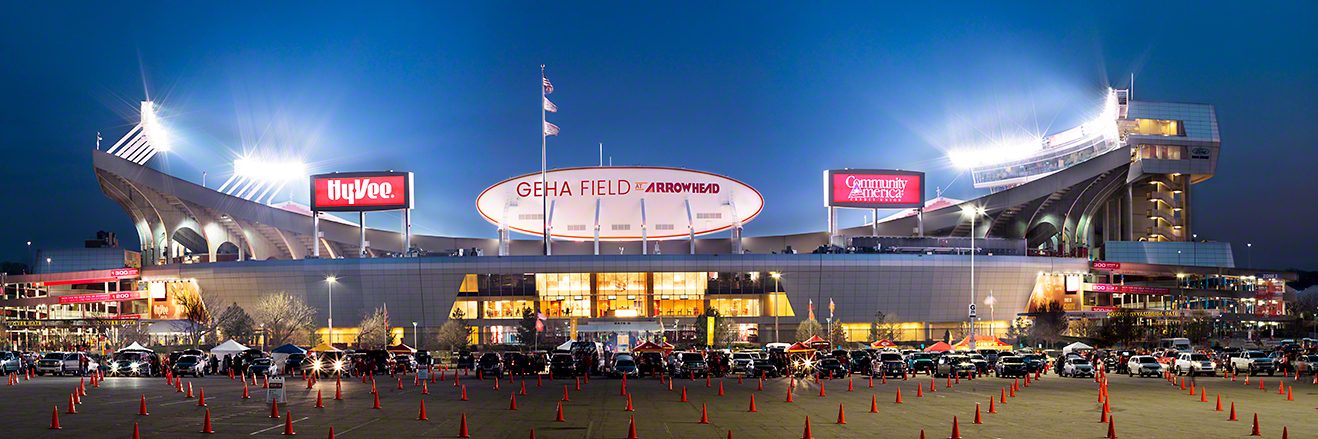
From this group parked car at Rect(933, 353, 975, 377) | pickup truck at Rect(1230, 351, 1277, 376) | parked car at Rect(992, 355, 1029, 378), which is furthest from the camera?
parked car at Rect(992, 355, 1029, 378)

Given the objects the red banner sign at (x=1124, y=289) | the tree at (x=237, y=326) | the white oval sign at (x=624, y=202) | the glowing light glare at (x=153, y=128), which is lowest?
the tree at (x=237, y=326)

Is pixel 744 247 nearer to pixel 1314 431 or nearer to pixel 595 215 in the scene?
pixel 595 215

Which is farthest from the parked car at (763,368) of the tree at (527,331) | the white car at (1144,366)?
the tree at (527,331)

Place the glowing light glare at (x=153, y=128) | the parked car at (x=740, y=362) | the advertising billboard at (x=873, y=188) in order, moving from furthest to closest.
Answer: the glowing light glare at (x=153, y=128) < the advertising billboard at (x=873, y=188) < the parked car at (x=740, y=362)

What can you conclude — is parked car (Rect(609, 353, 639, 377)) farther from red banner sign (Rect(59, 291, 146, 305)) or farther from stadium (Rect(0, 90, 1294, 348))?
red banner sign (Rect(59, 291, 146, 305))

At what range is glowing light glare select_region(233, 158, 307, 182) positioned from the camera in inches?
5192

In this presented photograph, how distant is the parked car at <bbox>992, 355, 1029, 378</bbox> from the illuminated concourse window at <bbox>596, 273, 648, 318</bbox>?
2438 inches

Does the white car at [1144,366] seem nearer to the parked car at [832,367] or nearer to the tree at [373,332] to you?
the parked car at [832,367]

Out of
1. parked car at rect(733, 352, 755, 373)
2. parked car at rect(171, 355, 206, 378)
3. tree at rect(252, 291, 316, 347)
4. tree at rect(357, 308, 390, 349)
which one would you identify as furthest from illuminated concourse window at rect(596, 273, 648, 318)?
parked car at rect(171, 355, 206, 378)

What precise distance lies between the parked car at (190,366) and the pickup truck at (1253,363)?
5213 cm

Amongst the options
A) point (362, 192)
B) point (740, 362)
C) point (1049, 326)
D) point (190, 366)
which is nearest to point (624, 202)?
point (362, 192)

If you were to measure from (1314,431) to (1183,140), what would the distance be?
127 m

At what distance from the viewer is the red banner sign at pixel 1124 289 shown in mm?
120062

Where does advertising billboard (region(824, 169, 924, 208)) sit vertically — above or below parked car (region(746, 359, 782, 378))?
above
